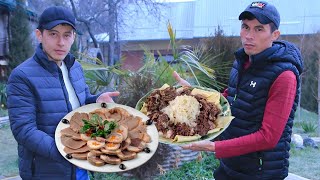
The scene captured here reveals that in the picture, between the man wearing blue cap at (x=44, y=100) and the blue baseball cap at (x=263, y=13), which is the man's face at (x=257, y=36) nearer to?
the blue baseball cap at (x=263, y=13)

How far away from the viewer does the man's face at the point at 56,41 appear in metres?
2.27

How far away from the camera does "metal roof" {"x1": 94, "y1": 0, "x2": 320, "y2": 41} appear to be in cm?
1412

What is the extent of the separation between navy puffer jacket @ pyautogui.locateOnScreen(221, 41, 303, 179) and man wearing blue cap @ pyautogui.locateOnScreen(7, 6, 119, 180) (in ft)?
3.35

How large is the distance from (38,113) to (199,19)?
15.0 meters

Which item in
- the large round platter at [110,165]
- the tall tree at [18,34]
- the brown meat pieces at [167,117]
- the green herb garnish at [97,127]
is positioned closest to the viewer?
the large round platter at [110,165]

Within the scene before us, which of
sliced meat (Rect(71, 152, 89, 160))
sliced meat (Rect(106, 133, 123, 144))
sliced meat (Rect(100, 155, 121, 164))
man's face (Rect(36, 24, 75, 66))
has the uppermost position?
man's face (Rect(36, 24, 75, 66))

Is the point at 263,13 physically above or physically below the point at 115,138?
above

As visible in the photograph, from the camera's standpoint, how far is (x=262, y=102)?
2.22 metres

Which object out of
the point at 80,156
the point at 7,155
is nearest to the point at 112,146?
the point at 80,156

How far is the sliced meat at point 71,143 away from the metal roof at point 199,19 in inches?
484

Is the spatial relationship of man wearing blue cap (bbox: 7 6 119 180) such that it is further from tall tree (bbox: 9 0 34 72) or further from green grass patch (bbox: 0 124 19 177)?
tall tree (bbox: 9 0 34 72)

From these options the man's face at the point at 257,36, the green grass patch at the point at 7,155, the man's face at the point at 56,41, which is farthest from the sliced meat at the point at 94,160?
the green grass patch at the point at 7,155

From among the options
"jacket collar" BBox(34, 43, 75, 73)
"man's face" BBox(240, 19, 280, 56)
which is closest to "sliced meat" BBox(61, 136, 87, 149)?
"jacket collar" BBox(34, 43, 75, 73)

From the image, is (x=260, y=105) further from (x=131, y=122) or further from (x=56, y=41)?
(x=56, y=41)
